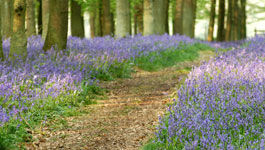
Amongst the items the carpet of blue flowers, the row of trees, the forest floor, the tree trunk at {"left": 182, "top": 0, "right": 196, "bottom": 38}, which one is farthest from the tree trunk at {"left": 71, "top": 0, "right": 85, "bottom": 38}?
the carpet of blue flowers

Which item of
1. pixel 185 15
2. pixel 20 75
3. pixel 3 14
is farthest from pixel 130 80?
pixel 185 15

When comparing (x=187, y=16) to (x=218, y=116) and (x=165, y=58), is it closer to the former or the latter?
(x=165, y=58)

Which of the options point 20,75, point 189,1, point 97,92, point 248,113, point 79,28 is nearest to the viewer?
point 248,113

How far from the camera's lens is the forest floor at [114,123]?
4.95 meters

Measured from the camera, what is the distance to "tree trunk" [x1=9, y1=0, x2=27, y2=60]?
883 cm

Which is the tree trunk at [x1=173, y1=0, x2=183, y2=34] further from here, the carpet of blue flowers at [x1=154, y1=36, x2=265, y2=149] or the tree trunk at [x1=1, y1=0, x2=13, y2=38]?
the carpet of blue flowers at [x1=154, y1=36, x2=265, y2=149]

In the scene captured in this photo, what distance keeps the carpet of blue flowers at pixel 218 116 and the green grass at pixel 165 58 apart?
5.30 m

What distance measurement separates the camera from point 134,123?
590 centimetres

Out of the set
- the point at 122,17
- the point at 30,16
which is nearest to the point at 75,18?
the point at 30,16

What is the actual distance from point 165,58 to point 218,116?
28.1ft

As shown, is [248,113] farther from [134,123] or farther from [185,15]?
[185,15]

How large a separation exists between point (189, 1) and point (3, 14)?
11604 mm

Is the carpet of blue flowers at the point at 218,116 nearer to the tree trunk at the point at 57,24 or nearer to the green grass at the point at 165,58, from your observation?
the green grass at the point at 165,58

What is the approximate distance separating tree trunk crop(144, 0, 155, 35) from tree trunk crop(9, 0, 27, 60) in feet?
28.5
